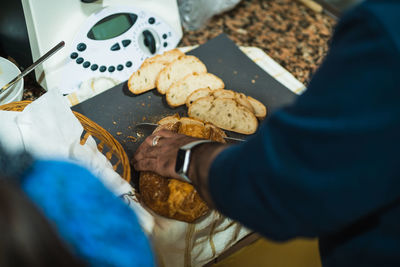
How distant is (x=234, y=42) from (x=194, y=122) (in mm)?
560

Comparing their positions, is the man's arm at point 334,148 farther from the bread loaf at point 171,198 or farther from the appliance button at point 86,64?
the appliance button at point 86,64

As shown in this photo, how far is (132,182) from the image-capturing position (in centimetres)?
110

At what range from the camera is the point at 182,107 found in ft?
4.30

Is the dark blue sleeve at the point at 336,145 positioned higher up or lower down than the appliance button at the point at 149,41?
higher up

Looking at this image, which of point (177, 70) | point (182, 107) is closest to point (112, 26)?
point (177, 70)

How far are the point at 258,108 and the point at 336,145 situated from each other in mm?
816

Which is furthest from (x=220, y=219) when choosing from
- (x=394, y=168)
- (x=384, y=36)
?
(x=384, y=36)

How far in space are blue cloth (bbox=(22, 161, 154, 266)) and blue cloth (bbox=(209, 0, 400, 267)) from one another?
225mm

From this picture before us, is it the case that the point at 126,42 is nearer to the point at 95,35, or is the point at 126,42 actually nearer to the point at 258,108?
the point at 95,35

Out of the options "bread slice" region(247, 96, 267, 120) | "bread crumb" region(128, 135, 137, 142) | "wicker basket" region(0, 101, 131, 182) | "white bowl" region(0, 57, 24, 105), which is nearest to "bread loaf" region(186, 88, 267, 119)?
"bread slice" region(247, 96, 267, 120)

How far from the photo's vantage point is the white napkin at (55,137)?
91cm

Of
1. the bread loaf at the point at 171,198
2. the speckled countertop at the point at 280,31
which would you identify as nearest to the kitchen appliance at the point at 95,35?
the speckled countertop at the point at 280,31

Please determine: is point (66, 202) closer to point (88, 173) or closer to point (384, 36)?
point (88, 173)

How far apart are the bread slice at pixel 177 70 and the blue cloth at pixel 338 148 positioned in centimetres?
76
